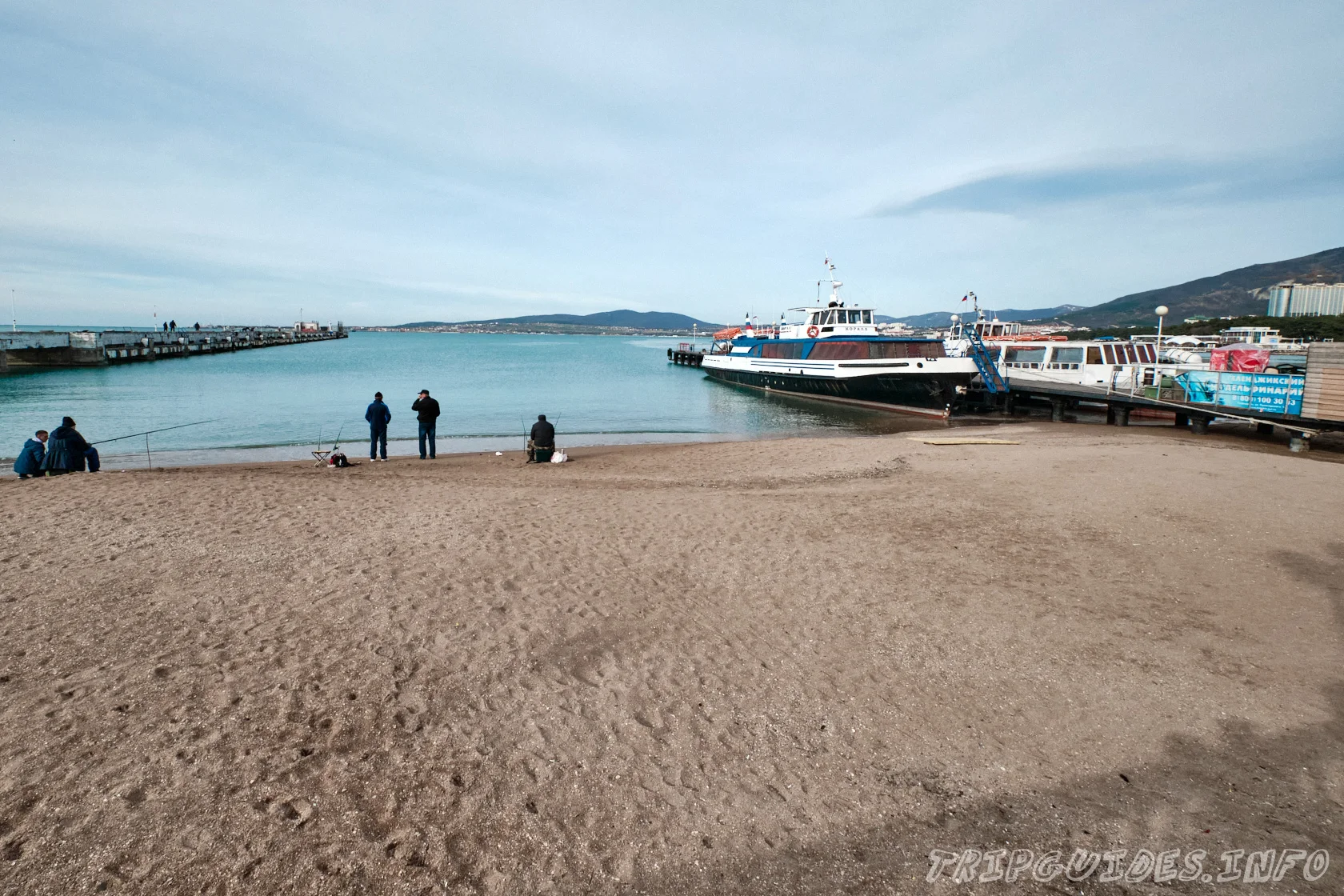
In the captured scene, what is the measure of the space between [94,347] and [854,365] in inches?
2201

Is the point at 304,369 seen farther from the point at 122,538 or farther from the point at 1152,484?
the point at 1152,484

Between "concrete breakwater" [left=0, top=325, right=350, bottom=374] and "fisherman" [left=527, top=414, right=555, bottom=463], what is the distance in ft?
164

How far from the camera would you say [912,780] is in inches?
162

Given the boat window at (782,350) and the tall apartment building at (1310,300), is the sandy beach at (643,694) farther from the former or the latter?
the tall apartment building at (1310,300)

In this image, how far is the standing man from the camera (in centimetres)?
1597

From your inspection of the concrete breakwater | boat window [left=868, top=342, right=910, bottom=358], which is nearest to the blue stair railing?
boat window [left=868, top=342, right=910, bottom=358]

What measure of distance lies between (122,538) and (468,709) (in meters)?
5.62

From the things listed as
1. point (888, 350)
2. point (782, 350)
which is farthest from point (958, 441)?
point (782, 350)

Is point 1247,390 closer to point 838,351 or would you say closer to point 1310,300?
point 838,351

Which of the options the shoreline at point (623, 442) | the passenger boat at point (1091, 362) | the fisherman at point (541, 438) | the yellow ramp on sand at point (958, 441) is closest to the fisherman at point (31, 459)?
the shoreline at point (623, 442)

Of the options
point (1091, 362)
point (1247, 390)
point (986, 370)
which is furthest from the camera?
point (986, 370)

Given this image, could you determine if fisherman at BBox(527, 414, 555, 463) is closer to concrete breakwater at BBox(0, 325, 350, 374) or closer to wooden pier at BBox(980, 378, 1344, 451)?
wooden pier at BBox(980, 378, 1344, 451)

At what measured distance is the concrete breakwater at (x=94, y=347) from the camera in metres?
47.8

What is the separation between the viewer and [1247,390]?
62.1 feet
